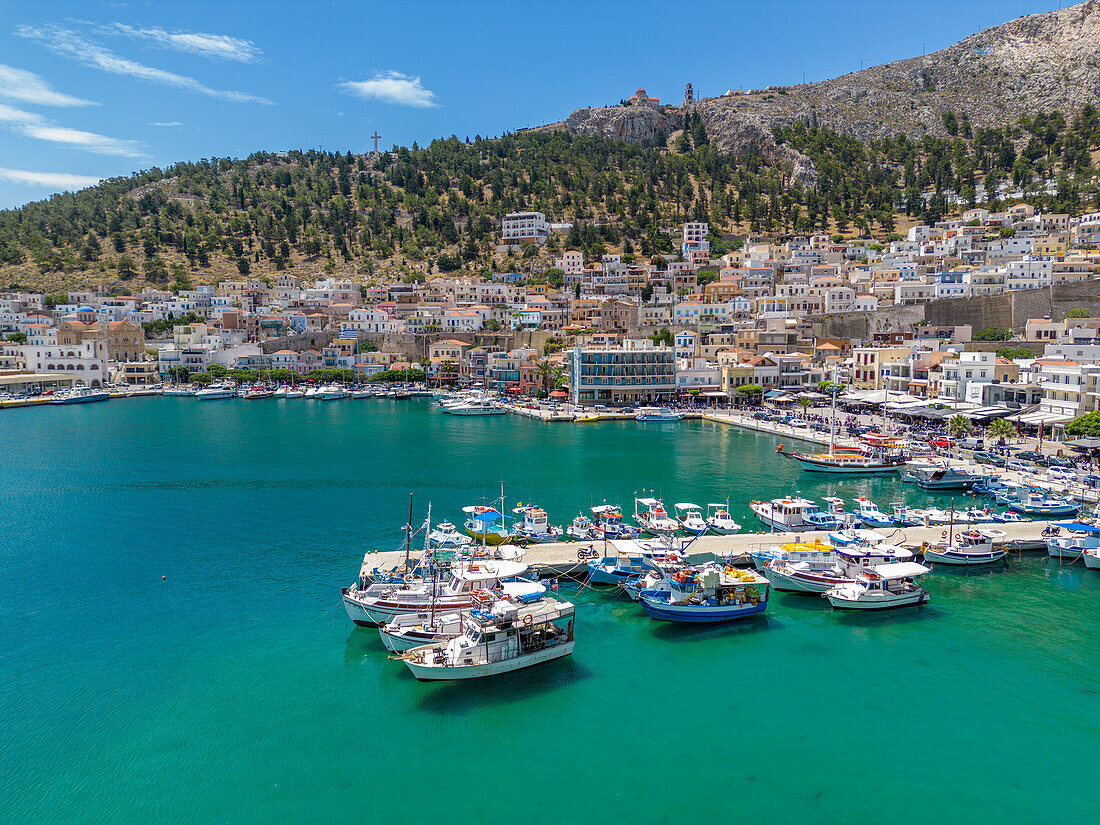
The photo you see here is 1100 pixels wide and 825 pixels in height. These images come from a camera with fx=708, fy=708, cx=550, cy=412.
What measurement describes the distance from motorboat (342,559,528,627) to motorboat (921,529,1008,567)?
572 inches

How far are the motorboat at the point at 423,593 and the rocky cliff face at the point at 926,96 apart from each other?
408 feet

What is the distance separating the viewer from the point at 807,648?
61.3ft

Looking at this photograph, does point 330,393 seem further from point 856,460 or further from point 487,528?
point 856,460

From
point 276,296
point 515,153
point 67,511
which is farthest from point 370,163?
point 67,511

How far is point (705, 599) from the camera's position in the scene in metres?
20.1

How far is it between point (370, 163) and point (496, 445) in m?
115

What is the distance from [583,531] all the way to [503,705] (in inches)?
421

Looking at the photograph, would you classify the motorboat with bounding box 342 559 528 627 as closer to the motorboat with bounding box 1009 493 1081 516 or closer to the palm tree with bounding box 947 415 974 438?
the motorboat with bounding box 1009 493 1081 516

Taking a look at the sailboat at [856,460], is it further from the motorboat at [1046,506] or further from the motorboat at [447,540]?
the motorboat at [447,540]

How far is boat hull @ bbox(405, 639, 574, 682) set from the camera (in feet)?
54.3

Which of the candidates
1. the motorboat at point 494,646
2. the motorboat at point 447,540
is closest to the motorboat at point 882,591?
the motorboat at point 494,646

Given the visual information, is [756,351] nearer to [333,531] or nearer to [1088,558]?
[1088,558]

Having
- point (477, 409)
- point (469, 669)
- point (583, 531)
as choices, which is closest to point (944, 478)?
point (583, 531)

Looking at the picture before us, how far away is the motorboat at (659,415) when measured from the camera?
58.5 m
